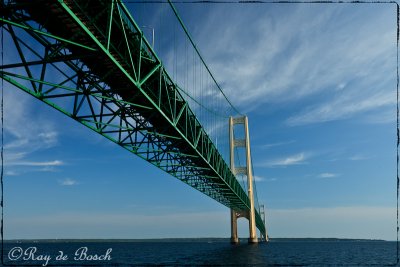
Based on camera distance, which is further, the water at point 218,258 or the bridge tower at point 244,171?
the bridge tower at point 244,171

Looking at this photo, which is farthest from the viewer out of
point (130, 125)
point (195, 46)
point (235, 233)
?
point (235, 233)

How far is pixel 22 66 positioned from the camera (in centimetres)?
1241

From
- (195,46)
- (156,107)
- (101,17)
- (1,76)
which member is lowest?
(1,76)

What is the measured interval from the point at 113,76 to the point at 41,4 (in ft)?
16.4

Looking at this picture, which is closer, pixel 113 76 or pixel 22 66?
pixel 22 66

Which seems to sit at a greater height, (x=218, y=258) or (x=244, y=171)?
(x=244, y=171)

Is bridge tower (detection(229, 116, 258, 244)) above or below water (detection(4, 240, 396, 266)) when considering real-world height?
above

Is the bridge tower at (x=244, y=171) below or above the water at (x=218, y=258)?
above

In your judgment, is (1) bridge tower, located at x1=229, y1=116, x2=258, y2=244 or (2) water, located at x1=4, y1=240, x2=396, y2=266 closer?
Answer: (2) water, located at x1=4, y1=240, x2=396, y2=266

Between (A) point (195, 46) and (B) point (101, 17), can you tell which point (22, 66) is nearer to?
(B) point (101, 17)

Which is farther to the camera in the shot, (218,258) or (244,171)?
(244,171)

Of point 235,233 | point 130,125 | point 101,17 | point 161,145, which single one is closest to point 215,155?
point 161,145

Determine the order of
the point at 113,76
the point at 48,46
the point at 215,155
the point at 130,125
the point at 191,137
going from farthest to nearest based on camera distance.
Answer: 1. the point at 215,155
2. the point at 191,137
3. the point at 130,125
4. the point at 113,76
5. the point at 48,46

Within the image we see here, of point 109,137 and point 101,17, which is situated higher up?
point 101,17
